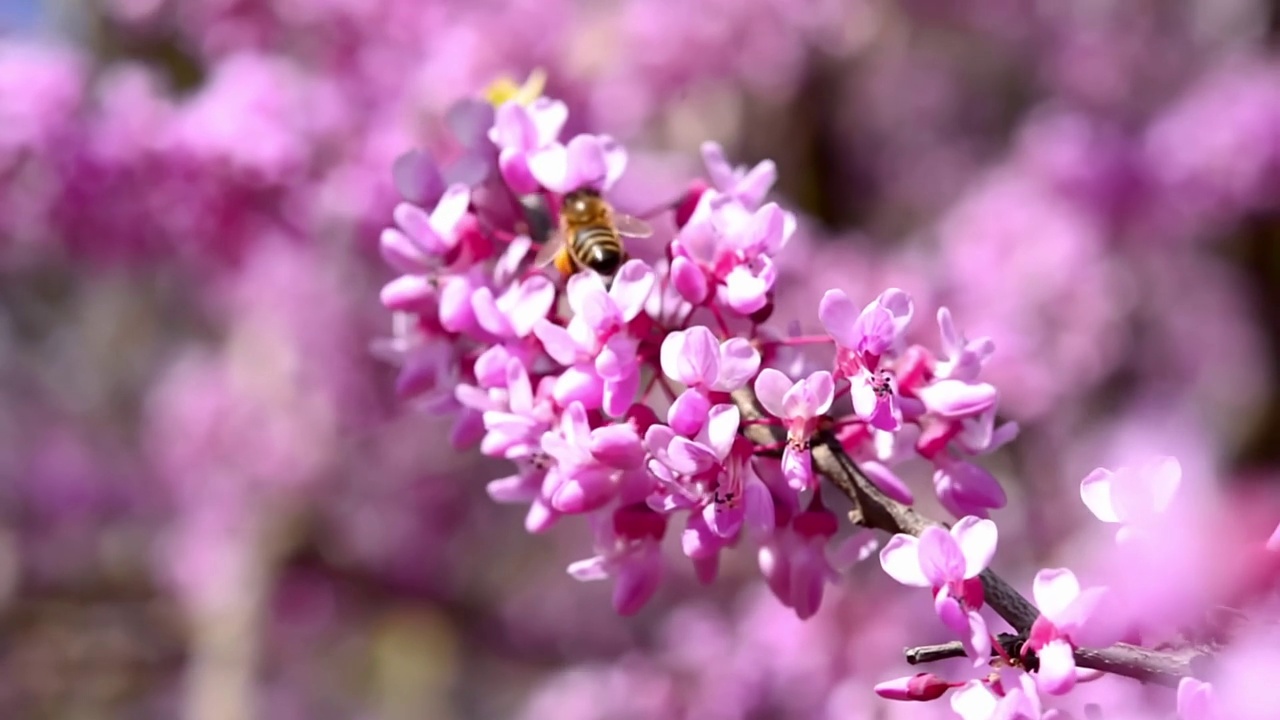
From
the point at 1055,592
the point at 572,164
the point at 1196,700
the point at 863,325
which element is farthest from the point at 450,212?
the point at 1196,700

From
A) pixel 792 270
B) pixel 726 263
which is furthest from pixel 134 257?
pixel 726 263

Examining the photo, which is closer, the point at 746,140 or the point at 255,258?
the point at 255,258

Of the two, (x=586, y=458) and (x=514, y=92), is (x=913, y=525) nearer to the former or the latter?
(x=586, y=458)

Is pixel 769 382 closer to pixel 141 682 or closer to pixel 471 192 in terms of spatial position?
pixel 471 192

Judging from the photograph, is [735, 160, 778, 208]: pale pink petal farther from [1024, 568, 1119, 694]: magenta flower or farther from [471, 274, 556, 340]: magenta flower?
[1024, 568, 1119, 694]: magenta flower

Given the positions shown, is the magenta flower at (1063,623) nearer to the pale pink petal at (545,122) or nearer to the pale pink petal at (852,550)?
the pale pink petal at (852,550)
